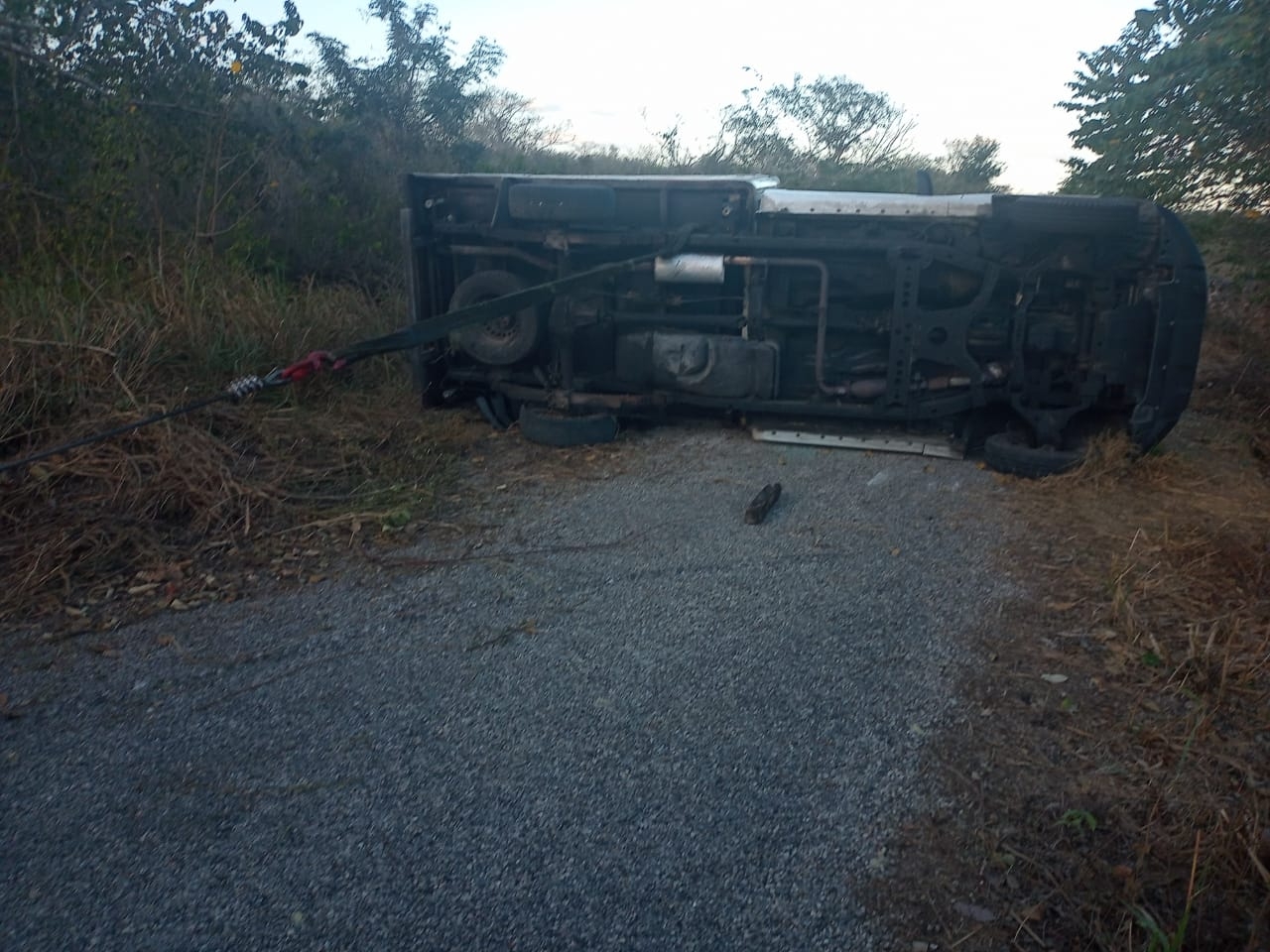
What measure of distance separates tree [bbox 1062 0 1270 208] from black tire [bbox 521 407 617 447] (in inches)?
238

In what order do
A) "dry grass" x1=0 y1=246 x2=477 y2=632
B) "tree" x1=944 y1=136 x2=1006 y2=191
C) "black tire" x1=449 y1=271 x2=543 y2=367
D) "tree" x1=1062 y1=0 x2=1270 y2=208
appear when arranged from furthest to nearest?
1. "tree" x1=944 y1=136 x2=1006 y2=191
2. "tree" x1=1062 y1=0 x2=1270 y2=208
3. "black tire" x1=449 y1=271 x2=543 y2=367
4. "dry grass" x1=0 y1=246 x2=477 y2=632

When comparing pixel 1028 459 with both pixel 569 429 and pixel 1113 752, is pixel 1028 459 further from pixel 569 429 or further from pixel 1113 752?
pixel 1113 752

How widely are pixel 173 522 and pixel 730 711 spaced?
303cm

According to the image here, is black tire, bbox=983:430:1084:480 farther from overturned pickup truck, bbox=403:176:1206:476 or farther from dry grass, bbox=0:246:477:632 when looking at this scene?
dry grass, bbox=0:246:477:632

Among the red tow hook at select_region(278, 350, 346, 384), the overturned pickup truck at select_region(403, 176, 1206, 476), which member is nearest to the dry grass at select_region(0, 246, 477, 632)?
the red tow hook at select_region(278, 350, 346, 384)

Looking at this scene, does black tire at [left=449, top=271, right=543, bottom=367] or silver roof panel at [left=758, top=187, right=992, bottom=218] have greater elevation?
silver roof panel at [left=758, top=187, right=992, bottom=218]

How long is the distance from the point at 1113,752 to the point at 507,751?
1.86m

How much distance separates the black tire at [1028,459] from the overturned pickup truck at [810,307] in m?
0.01

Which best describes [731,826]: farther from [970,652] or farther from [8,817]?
[8,817]

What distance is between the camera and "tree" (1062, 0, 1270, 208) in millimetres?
9125

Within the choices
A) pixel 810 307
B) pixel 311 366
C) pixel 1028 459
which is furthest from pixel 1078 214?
pixel 311 366

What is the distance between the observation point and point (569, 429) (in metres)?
6.99

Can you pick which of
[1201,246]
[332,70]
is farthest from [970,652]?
[332,70]

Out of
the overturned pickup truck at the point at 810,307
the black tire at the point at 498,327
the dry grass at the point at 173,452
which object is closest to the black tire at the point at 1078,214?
the overturned pickup truck at the point at 810,307
